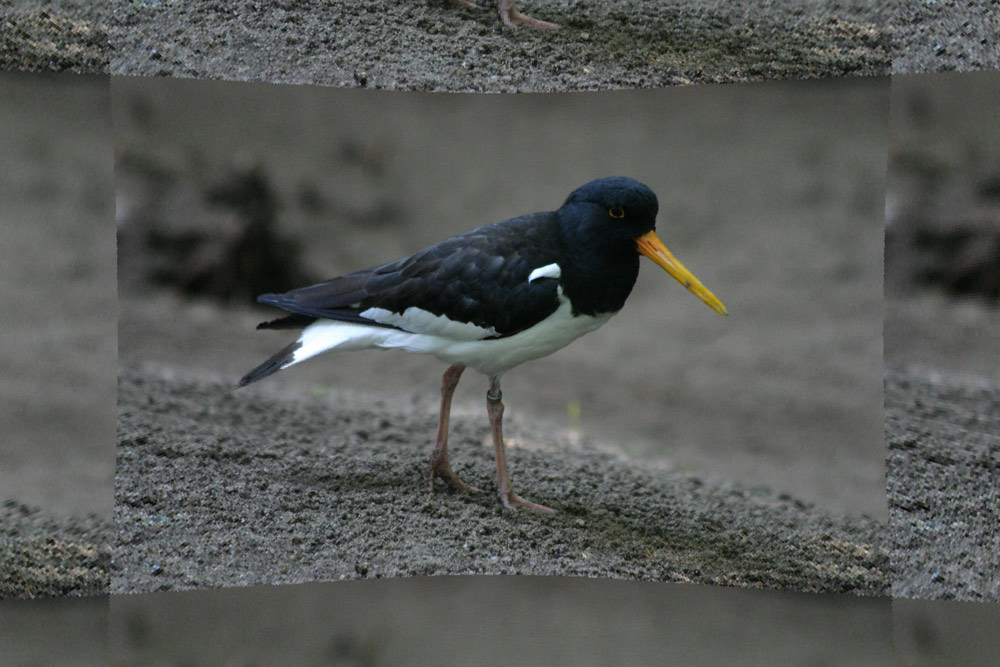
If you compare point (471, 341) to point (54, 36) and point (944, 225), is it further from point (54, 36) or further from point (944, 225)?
point (944, 225)

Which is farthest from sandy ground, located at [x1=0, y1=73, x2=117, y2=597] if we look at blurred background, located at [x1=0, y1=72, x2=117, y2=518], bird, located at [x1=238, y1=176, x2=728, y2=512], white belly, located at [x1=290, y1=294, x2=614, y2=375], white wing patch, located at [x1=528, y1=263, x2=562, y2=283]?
white wing patch, located at [x1=528, y1=263, x2=562, y2=283]

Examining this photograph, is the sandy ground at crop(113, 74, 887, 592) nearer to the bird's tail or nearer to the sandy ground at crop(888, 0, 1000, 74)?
the sandy ground at crop(888, 0, 1000, 74)

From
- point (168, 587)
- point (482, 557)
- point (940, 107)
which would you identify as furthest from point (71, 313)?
point (940, 107)

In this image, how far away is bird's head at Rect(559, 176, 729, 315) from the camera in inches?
129

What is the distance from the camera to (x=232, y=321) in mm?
4840

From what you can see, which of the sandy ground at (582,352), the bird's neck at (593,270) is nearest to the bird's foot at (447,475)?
the sandy ground at (582,352)

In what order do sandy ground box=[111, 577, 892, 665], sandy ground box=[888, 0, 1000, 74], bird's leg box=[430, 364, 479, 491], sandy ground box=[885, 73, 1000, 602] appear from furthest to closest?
1. sandy ground box=[888, 0, 1000, 74]
2. bird's leg box=[430, 364, 479, 491]
3. sandy ground box=[885, 73, 1000, 602]
4. sandy ground box=[111, 577, 892, 665]

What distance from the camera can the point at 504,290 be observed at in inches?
131

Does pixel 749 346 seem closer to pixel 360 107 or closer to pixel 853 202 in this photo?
pixel 853 202

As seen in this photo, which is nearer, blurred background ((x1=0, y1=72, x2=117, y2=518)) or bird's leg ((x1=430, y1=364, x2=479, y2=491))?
blurred background ((x1=0, y1=72, x2=117, y2=518))

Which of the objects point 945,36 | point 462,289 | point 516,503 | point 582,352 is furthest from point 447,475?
point 945,36

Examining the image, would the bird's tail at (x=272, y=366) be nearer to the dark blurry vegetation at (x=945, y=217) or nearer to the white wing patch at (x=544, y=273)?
the white wing patch at (x=544, y=273)

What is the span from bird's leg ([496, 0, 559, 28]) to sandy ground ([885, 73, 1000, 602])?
1.43 metres

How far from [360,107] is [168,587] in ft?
6.65
